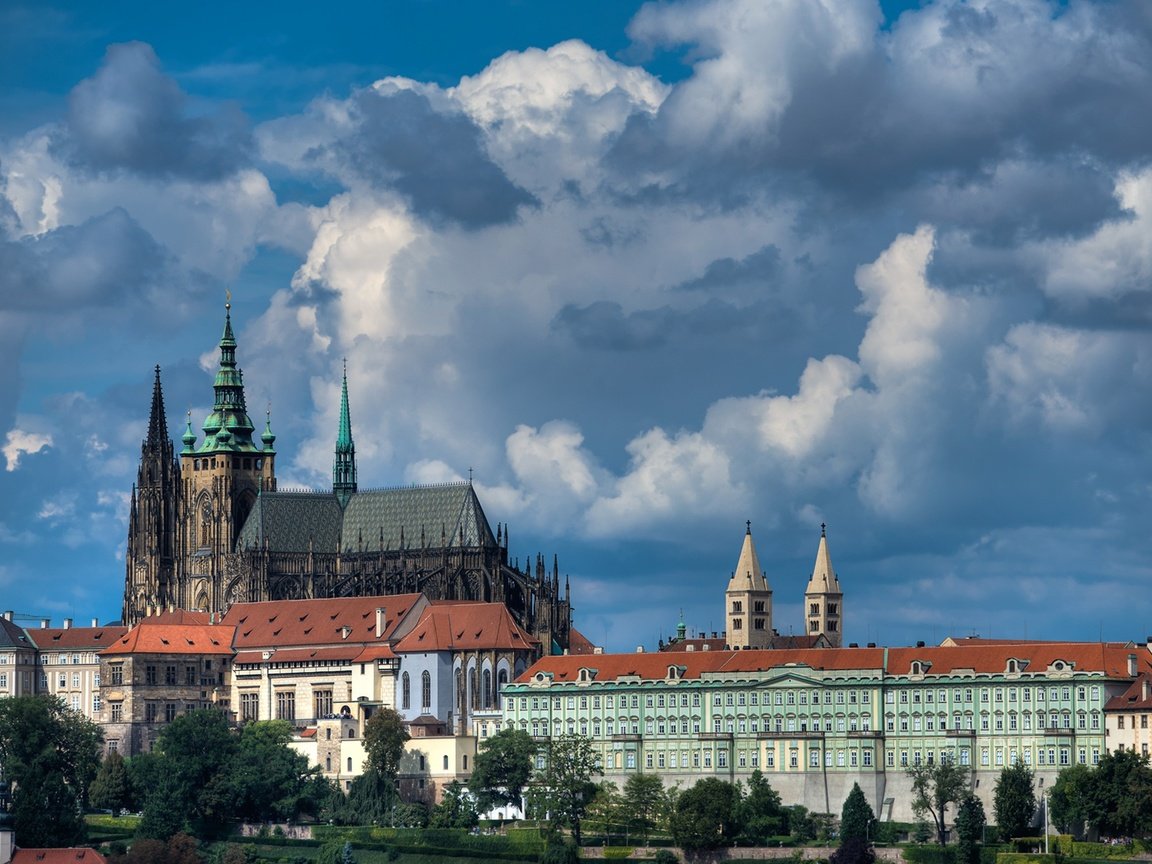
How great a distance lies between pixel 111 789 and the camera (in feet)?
553

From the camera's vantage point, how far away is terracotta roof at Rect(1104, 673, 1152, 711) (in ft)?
485

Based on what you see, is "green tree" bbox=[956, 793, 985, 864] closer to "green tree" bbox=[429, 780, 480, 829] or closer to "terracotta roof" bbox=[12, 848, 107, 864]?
"green tree" bbox=[429, 780, 480, 829]

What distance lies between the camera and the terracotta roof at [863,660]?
153 metres

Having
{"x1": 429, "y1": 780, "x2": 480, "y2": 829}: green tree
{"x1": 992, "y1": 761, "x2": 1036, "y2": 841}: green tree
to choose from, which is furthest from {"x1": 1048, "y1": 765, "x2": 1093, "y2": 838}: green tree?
{"x1": 429, "y1": 780, "x2": 480, "y2": 829}: green tree

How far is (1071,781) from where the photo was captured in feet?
466

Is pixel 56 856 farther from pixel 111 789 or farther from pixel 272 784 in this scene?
pixel 111 789

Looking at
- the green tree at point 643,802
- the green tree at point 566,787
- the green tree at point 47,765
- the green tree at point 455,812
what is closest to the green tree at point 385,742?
the green tree at point 455,812

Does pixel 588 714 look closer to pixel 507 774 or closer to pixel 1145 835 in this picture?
pixel 507 774

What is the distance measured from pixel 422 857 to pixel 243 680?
140 feet

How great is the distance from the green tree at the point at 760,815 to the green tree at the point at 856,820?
13.0 feet

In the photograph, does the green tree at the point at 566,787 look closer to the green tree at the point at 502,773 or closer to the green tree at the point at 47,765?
the green tree at the point at 502,773

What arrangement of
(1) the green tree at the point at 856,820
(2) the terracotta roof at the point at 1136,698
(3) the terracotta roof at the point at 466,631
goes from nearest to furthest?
(1) the green tree at the point at 856,820 → (2) the terracotta roof at the point at 1136,698 → (3) the terracotta roof at the point at 466,631

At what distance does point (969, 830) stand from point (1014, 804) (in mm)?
3286

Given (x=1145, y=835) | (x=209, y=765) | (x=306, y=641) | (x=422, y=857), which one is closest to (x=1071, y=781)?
(x=1145, y=835)
